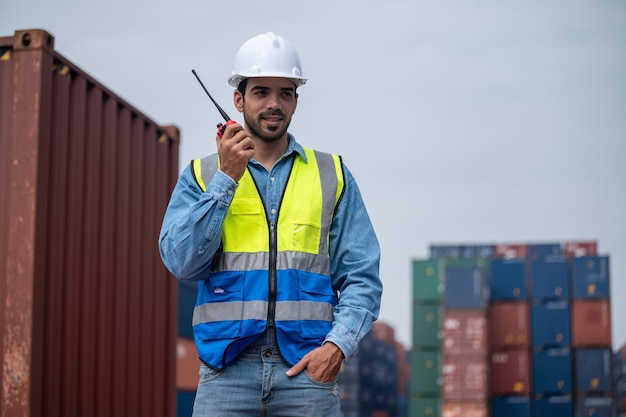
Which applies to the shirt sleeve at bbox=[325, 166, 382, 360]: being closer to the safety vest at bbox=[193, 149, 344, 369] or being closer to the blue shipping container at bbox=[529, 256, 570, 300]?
the safety vest at bbox=[193, 149, 344, 369]

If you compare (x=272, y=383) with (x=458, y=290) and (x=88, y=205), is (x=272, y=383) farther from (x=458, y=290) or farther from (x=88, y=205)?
(x=458, y=290)

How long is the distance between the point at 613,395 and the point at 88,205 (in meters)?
22.2

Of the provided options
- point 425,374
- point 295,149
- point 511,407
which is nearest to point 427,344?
point 425,374

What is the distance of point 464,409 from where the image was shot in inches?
1014

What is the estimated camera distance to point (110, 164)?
754cm

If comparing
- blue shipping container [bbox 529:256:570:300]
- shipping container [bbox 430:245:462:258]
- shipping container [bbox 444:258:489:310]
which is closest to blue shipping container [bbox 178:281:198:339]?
shipping container [bbox 444:258:489:310]

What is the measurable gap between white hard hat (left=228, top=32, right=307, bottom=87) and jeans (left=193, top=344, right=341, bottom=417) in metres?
1.03

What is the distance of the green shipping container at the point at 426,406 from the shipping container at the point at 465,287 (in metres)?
2.94

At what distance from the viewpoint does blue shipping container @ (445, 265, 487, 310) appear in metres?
26.2

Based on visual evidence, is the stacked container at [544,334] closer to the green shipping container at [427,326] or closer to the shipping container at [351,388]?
the green shipping container at [427,326]

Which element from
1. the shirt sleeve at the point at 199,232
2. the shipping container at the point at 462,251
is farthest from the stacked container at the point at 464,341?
the shirt sleeve at the point at 199,232

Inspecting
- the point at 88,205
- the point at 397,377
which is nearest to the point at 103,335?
the point at 88,205

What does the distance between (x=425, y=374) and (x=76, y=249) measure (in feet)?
72.0

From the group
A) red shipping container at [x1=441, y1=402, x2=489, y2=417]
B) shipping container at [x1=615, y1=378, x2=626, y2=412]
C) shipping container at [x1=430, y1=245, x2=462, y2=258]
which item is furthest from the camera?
shipping container at [x1=430, y1=245, x2=462, y2=258]
